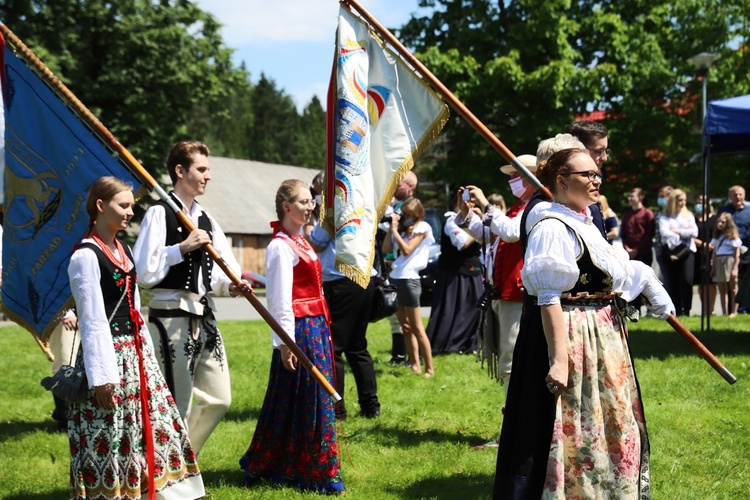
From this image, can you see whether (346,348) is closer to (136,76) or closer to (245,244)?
(136,76)

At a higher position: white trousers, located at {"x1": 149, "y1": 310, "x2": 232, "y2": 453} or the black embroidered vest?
the black embroidered vest

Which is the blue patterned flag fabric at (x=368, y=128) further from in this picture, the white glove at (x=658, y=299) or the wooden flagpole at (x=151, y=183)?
the white glove at (x=658, y=299)

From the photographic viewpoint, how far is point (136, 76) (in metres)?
25.6

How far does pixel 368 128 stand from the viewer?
206 inches

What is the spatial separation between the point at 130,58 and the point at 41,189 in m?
22.2

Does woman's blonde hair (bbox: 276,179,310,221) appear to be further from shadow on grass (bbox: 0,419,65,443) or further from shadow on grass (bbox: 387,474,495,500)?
shadow on grass (bbox: 0,419,65,443)

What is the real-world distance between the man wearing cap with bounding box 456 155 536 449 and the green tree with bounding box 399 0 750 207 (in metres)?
18.6

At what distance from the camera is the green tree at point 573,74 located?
942 inches

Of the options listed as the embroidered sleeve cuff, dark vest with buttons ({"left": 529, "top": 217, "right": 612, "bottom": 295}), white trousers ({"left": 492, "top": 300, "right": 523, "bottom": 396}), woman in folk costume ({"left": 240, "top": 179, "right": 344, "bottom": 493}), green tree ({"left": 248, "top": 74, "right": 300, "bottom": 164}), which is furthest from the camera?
green tree ({"left": 248, "top": 74, "right": 300, "bottom": 164})

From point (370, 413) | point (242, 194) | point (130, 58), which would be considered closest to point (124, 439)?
point (370, 413)

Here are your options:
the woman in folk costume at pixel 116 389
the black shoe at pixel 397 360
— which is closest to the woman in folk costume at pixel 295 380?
the woman in folk costume at pixel 116 389

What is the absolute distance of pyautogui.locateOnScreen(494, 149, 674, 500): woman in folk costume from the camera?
3.72m

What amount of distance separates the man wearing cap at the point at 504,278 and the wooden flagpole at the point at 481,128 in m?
0.61

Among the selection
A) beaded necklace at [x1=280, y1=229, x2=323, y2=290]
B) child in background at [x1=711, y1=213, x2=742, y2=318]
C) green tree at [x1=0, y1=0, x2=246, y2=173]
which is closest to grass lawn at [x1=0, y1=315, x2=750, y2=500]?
beaded necklace at [x1=280, y1=229, x2=323, y2=290]
